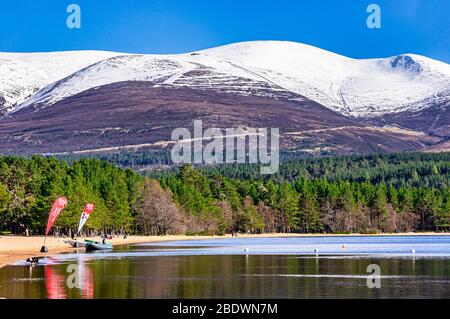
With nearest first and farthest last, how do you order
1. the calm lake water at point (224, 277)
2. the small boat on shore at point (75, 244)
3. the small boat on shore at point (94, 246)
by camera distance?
the calm lake water at point (224, 277)
the small boat on shore at point (94, 246)
the small boat on shore at point (75, 244)

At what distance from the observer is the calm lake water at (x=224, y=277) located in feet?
204

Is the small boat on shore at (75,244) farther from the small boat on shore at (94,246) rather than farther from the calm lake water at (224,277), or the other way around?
the calm lake water at (224,277)

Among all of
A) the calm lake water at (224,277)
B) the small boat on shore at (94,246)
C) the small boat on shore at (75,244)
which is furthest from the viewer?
the small boat on shore at (75,244)

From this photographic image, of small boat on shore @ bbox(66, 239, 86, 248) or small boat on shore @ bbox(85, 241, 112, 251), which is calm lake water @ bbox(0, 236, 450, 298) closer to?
small boat on shore @ bbox(85, 241, 112, 251)

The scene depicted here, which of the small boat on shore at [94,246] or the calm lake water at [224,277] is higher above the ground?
the small boat on shore at [94,246]

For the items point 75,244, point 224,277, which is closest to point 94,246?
point 75,244

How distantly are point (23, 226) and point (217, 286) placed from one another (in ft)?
373

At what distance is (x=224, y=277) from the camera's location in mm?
75562

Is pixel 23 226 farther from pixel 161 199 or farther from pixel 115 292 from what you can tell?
pixel 115 292

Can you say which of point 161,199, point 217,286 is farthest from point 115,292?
point 161,199

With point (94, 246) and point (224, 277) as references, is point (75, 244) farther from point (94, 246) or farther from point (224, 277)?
point (224, 277)

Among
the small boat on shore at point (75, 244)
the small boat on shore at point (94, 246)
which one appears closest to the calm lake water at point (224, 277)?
the small boat on shore at point (94, 246)

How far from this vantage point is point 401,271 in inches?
3189

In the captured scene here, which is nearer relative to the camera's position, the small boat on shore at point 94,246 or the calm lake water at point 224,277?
the calm lake water at point 224,277
